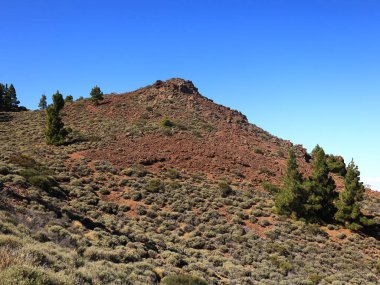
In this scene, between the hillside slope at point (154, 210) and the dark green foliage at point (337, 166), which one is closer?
the hillside slope at point (154, 210)

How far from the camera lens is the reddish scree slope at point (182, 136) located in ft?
147

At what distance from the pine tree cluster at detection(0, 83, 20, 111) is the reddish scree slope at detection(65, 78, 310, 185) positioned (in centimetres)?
2425

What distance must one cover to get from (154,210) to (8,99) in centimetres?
6998

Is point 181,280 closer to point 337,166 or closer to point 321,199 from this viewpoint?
point 321,199

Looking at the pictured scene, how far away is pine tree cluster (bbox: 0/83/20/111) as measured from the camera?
272 ft

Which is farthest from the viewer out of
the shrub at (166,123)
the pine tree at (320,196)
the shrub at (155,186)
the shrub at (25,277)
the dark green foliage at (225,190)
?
the shrub at (166,123)

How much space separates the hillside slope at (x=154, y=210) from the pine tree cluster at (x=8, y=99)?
2117 cm

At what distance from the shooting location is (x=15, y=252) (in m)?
9.49

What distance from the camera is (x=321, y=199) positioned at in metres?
34.1

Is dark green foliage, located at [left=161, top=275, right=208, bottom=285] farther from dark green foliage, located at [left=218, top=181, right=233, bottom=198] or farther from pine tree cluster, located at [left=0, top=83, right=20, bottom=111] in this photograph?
pine tree cluster, located at [left=0, top=83, right=20, bottom=111]

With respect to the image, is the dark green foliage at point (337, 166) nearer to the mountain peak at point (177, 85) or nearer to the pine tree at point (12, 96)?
the mountain peak at point (177, 85)

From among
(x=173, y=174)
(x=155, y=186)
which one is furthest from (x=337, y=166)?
(x=155, y=186)

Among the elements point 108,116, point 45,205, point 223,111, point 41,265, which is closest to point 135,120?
point 108,116

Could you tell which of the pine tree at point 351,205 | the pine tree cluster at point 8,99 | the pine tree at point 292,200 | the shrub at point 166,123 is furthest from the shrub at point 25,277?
the pine tree cluster at point 8,99
